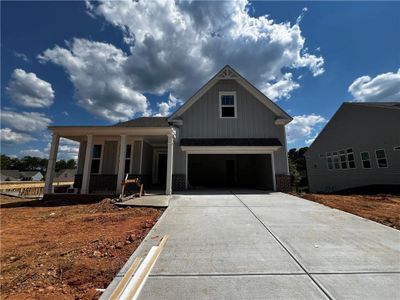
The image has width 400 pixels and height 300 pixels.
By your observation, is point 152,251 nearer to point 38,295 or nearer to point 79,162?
point 38,295

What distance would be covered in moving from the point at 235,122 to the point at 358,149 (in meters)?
10.4

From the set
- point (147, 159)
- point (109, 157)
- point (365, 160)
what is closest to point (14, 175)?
point (109, 157)

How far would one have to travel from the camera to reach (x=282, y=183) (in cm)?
1145

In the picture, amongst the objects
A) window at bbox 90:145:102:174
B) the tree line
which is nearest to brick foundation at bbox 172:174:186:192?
window at bbox 90:145:102:174

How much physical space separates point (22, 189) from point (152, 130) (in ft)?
40.3

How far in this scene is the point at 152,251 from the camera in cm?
333

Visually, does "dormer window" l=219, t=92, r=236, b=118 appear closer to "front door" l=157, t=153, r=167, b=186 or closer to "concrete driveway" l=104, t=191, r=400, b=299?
"front door" l=157, t=153, r=167, b=186

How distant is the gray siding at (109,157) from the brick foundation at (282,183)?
9797 millimetres

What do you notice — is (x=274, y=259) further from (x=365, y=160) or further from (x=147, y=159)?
(x=365, y=160)

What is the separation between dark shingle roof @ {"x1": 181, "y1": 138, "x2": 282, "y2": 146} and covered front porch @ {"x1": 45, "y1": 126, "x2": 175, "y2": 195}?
1.49 metres

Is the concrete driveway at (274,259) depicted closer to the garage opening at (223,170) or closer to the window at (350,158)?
the garage opening at (223,170)

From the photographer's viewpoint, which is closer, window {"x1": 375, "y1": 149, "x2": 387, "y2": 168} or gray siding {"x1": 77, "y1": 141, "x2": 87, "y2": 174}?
gray siding {"x1": 77, "y1": 141, "x2": 87, "y2": 174}

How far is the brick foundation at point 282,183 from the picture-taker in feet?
37.3

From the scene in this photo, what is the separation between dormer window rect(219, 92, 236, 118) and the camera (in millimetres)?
12305
